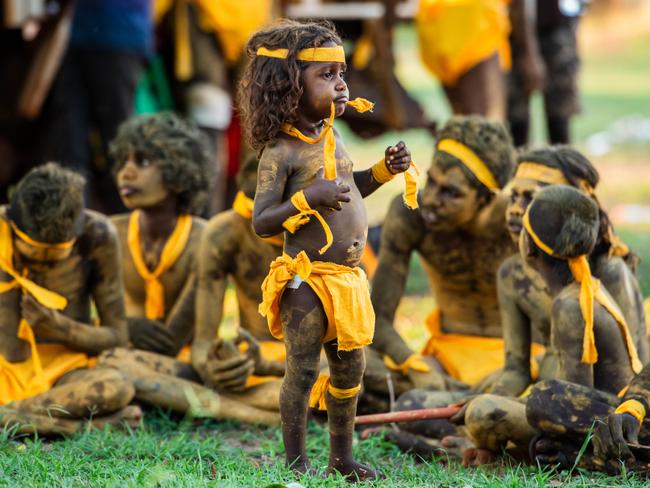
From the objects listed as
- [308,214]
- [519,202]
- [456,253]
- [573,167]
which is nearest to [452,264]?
[456,253]

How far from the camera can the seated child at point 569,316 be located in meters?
4.82

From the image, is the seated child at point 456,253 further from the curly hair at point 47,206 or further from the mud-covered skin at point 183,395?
the curly hair at point 47,206

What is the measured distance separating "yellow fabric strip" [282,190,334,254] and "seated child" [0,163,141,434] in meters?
1.51

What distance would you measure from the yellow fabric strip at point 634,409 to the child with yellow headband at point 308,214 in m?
0.89

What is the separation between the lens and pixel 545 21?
34.5 feet

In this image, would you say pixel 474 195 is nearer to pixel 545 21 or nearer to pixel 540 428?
pixel 540 428

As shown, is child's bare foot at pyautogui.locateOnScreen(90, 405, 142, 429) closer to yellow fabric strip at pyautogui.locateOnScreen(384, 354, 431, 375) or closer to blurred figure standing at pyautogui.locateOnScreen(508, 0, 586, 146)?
yellow fabric strip at pyautogui.locateOnScreen(384, 354, 431, 375)

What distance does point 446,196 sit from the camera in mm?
5863

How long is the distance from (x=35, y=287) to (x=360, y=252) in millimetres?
1738

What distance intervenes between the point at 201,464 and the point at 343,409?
1.87 ft

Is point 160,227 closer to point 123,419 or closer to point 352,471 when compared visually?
point 123,419

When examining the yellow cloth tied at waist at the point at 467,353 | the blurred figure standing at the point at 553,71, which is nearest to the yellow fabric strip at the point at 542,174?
the yellow cloth tied at waist at the point at 467,353

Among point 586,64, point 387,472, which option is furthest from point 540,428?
point 586,64

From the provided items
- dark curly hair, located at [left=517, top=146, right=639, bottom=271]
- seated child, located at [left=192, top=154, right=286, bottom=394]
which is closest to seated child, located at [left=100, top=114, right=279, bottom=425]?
seated child, located at [left=192, top=154, right=286, bottom=394]
